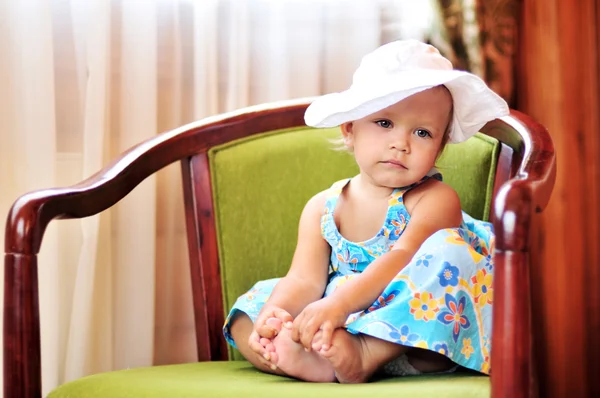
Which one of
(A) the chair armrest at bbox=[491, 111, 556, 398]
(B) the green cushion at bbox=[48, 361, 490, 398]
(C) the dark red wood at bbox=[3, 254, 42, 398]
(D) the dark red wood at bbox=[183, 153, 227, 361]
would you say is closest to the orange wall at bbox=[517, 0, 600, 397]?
(D) the dark red wood at bbox=[183, 153, 227, 361]

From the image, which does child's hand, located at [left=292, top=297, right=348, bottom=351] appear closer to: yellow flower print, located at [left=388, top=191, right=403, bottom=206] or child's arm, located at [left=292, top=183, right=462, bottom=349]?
child's arm, located at [left=292, top=183, right=462, bottom=349]

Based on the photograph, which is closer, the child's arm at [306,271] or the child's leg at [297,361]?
the child's leg at [297,361]

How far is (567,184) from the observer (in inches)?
70.2

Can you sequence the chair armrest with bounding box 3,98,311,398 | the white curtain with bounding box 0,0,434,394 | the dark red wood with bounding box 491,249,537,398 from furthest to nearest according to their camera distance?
the white curtain with bounding box 0,0,434,394 → the chair armrest with bounding box 3,98,311,398 → the dark red wood with bounding box 491,249,537,398

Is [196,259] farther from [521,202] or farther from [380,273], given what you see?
[521,202]

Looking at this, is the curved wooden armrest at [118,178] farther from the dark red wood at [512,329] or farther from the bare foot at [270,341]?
the dark red wood at [512,329]

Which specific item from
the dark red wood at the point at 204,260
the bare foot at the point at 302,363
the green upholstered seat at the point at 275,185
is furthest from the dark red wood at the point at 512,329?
the dark red wood at the point at 204,260

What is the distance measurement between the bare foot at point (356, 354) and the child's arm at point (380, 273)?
0.01 metres

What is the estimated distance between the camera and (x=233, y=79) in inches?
61.8

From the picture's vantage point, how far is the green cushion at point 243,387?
833 millimetres

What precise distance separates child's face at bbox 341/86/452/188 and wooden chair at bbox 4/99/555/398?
12cm

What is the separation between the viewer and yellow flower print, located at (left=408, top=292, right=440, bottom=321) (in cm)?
95

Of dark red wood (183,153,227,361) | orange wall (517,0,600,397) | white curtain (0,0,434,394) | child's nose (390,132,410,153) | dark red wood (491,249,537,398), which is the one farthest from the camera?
orange wall (517,0,600,397)

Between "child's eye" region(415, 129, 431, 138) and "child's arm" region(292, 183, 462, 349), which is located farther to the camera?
"child's eye" region(415, 129, 431, 138)
